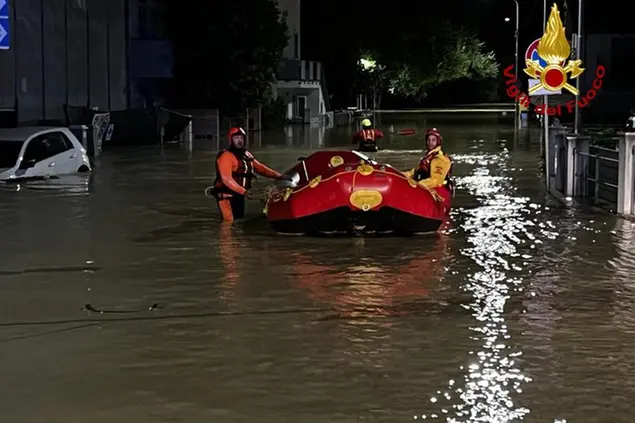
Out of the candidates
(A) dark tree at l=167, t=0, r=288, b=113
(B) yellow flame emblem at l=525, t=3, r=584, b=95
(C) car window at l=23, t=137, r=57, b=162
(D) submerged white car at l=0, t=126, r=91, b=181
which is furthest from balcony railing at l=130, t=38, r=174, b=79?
(B) yellow flame emblem at l=525, t=3, r=584, b=95

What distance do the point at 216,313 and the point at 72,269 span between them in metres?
3.04

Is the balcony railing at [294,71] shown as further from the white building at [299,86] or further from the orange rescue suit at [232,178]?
the orange rescue suit at [232,178]

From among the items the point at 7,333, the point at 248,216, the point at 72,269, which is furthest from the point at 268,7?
the point at 7,333

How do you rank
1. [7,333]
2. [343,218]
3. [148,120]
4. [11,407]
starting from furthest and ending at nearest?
[148,120] → [343,218] → [7,333] → [11,407]

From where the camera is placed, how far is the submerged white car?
23.2 metres

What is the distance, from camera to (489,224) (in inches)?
649

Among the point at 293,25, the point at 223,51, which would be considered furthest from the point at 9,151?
the point at 293,25

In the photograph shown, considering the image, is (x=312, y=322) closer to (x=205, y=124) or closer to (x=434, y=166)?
(x=434, y=166)

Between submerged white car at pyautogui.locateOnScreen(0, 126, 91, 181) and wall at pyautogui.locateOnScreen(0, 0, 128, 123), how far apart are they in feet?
27.0

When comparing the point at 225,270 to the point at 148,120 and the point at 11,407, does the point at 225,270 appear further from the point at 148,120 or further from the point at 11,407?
the point at 148,120

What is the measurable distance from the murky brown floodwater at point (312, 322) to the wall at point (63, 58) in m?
17.6

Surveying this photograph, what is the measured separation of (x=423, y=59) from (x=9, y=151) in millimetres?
71738

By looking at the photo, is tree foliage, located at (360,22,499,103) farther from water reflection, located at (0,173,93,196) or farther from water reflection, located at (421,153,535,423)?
water reflection, located at (421,153,535,423)

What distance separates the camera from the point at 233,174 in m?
16.2
